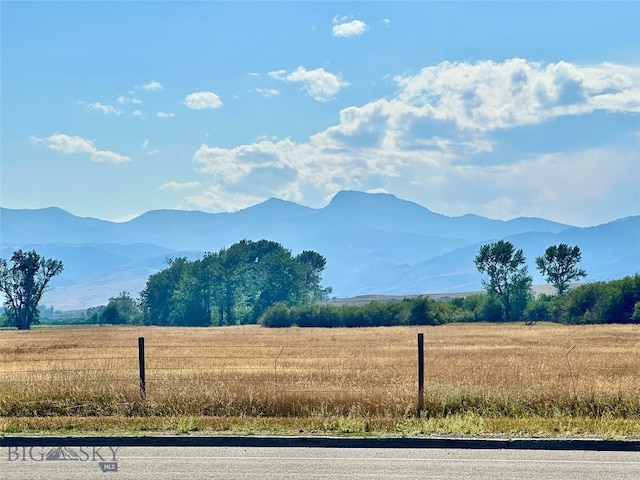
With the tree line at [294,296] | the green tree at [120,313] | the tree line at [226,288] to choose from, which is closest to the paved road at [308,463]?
the tree line at [294,296]

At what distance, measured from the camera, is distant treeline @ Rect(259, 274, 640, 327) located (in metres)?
77.0

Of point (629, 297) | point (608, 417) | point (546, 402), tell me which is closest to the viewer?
point (608, 417)

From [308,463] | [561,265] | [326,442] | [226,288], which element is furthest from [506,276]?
[308,463]

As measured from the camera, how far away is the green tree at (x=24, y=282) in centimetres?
10488

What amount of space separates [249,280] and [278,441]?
110 metres

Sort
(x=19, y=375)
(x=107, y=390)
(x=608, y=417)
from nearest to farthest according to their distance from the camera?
(x=608, y=417) → (x=107, y=390) → (x=19, y=375)

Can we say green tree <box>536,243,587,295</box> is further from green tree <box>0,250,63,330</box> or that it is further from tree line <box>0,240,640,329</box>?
green tree <box>0,250,63,330</box>

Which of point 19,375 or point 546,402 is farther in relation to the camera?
point 19,375

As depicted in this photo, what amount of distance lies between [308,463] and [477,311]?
9194 cm

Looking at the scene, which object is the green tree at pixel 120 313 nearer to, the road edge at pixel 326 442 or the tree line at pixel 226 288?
the tree line at pixel 226 288

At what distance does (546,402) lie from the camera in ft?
46.7

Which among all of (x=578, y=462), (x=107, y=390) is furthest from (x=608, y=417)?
(x=107, y=390)

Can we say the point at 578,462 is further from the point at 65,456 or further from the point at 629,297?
the point at 629,297

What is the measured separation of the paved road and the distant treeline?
6954 cm
